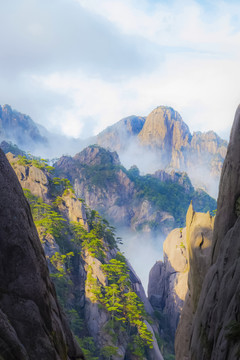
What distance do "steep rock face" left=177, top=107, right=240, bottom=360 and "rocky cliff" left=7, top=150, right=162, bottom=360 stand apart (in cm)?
1809

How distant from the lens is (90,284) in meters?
29.9

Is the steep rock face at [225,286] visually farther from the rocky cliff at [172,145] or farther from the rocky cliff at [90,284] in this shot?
the rocky cliff at [172,145]

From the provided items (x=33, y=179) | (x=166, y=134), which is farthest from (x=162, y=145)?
(x=33, y=179)

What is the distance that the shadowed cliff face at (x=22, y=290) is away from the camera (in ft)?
17.0

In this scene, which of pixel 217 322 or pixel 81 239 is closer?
pixel 217 322

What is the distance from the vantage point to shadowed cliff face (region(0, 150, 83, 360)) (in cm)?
519

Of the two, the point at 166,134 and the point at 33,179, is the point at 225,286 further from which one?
the point at 166,134

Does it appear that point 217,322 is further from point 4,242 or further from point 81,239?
point 81,239

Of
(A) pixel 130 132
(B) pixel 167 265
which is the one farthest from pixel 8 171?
(A) pixel 130 132

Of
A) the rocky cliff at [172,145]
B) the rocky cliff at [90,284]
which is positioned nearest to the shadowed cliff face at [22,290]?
the rocky cliff at [90,284]

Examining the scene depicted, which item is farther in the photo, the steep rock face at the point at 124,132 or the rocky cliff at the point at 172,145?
the steep rock face at the point at 124,132

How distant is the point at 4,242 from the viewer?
5801 millimetres

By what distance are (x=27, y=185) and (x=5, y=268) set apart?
109ft

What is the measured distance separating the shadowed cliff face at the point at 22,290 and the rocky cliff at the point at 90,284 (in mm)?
19944
